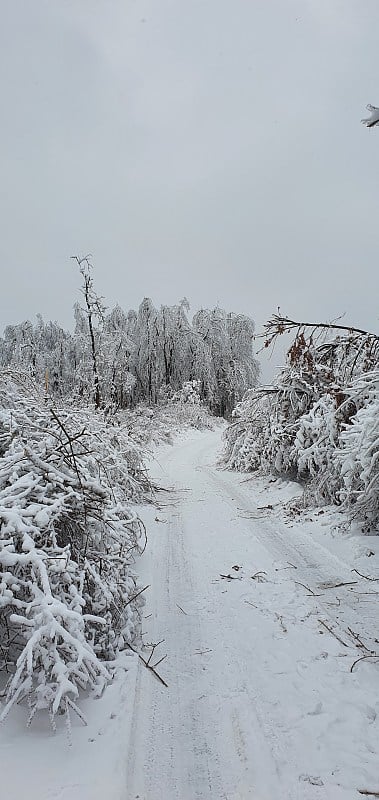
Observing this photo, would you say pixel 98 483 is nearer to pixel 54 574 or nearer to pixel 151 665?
pixel 54 574

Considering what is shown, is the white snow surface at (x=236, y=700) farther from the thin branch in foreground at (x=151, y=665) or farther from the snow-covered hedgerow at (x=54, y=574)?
the snow-covered hedgerow at (x=54, y=574)

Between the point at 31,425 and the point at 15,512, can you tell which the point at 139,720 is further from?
the point at 31,425

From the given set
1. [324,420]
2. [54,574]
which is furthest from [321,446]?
[54,574]

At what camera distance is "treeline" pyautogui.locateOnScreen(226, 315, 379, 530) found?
5.54 meters

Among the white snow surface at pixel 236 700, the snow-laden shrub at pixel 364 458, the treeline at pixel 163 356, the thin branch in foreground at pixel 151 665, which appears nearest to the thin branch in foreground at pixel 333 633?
the white snow surface at pixel 236 700

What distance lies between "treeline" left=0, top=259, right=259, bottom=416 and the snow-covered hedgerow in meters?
28.0

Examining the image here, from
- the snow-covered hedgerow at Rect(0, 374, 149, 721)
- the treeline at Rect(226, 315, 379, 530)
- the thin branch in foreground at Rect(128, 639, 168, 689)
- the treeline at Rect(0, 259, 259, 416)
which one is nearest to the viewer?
the snow-covered hedgerow at Rect(0, 374, 149, 721)

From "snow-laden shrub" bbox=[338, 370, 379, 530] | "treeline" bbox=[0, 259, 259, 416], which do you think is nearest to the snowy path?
"snow-laden shrub" bbox=[338, 370, 379, 530]

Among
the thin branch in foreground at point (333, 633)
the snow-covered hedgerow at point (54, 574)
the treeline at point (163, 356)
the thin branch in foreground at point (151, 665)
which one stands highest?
the treeline at point (163, 356)

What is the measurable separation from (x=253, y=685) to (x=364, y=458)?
9.91 feet

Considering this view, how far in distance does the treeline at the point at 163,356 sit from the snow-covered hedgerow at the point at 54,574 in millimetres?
27952

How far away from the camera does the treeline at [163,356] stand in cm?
3638

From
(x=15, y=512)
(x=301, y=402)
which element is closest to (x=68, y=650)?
(x=15, y=512)

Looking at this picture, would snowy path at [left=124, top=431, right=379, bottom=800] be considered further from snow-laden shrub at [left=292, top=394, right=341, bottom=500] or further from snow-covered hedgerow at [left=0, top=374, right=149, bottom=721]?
snow-laden shrub at [left=292, top=394, right=341, bottom=500]
